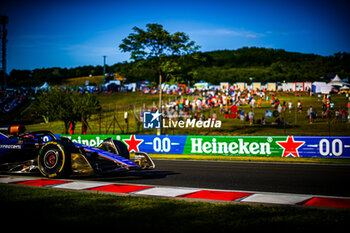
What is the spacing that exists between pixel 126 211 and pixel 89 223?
887 millimetres

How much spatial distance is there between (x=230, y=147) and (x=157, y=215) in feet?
42.0

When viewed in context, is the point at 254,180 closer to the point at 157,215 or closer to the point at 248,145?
the point at 157,215

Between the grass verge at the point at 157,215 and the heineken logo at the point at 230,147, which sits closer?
the grass verge at the point at 157,215

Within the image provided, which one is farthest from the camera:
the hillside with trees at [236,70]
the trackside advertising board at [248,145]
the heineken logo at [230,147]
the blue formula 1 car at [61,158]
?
the hillside with trees at [236,70]

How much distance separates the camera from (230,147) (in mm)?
17844

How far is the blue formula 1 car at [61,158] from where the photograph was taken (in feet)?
29.5

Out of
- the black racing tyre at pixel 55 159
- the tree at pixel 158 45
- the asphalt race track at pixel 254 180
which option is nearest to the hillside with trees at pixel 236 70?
the tree at pixel 158 45

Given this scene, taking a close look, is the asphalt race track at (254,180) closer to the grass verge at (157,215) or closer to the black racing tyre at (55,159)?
the black racing tyre at (55,159)

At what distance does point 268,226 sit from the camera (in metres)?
4.77

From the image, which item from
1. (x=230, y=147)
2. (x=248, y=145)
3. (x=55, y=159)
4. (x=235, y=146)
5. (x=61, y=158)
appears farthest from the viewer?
(x=230, y=147)

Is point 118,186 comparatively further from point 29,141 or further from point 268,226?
point 268,226

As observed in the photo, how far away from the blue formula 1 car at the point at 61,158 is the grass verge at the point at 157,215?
208 centimetres

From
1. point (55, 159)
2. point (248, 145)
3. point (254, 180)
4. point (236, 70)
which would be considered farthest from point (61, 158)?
point (236, 70)

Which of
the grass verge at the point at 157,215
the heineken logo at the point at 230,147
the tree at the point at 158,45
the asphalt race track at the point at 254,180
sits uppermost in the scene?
the tree at the point at 158,45
